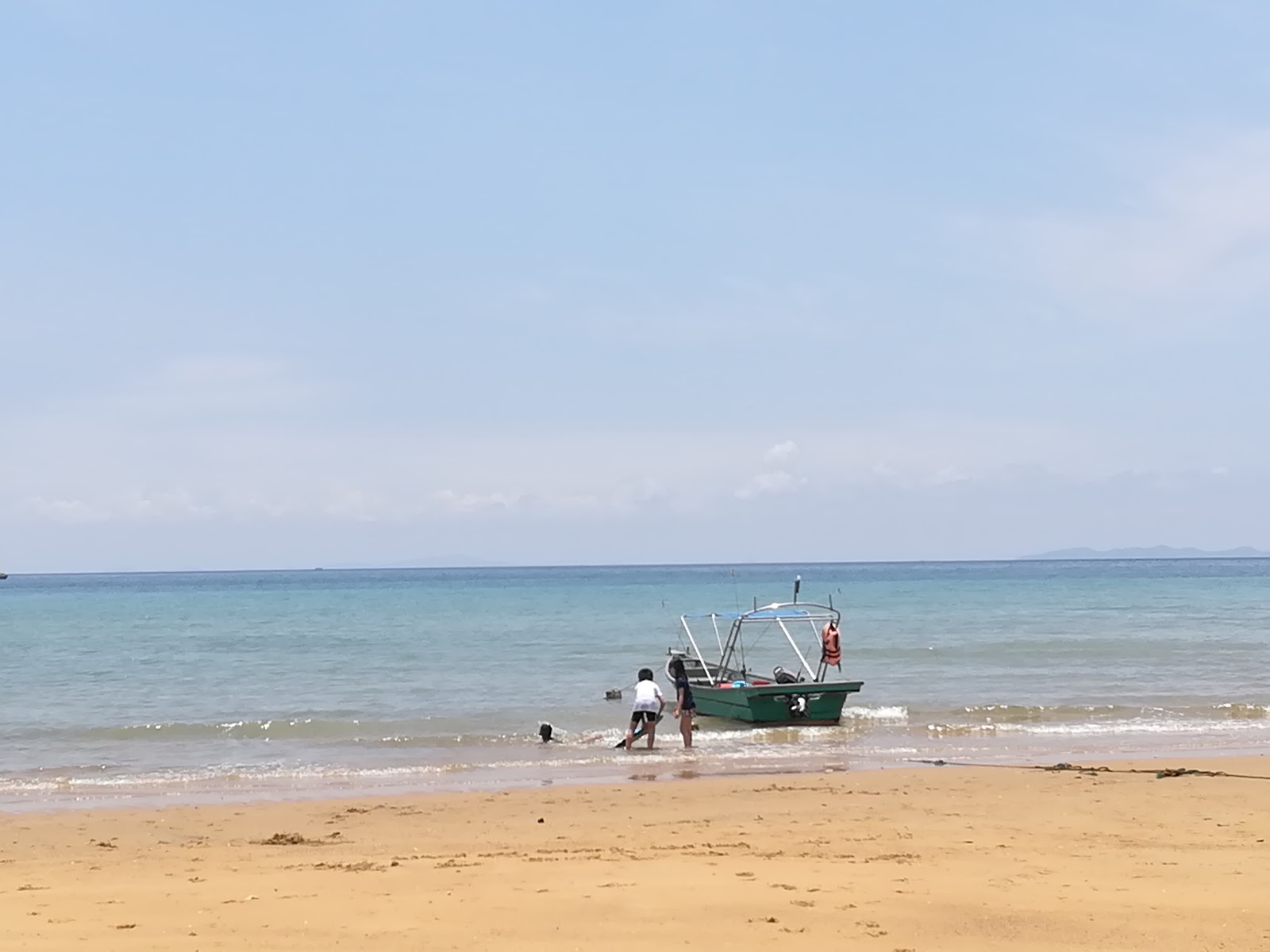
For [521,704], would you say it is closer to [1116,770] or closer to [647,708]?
[647,708]

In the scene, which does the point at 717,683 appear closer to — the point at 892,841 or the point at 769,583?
the point at 892,841

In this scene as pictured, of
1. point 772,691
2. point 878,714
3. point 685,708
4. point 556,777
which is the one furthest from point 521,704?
point 556,777

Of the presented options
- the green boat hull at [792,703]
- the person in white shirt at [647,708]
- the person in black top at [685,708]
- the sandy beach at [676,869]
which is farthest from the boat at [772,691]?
the sandy beach at [676,869]

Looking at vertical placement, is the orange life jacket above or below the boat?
above

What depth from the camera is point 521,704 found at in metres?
24.8

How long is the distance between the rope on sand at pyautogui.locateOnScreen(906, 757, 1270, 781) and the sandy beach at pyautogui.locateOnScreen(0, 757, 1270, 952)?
14 centimetres

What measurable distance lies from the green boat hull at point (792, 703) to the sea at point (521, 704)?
0.90 feet

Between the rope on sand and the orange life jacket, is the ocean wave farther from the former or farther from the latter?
the rope on sand

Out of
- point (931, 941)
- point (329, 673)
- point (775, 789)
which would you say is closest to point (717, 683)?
point (775, 789)

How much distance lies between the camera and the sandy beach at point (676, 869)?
743cm

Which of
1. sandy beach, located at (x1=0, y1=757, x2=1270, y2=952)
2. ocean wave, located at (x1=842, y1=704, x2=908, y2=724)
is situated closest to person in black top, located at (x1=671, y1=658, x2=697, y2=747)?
sandy beach, located at (x1=0, y1=757, x2=1270, y2=952)

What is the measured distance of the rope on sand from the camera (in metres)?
14.6

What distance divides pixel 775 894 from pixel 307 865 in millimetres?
3951

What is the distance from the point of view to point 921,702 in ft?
80.2
